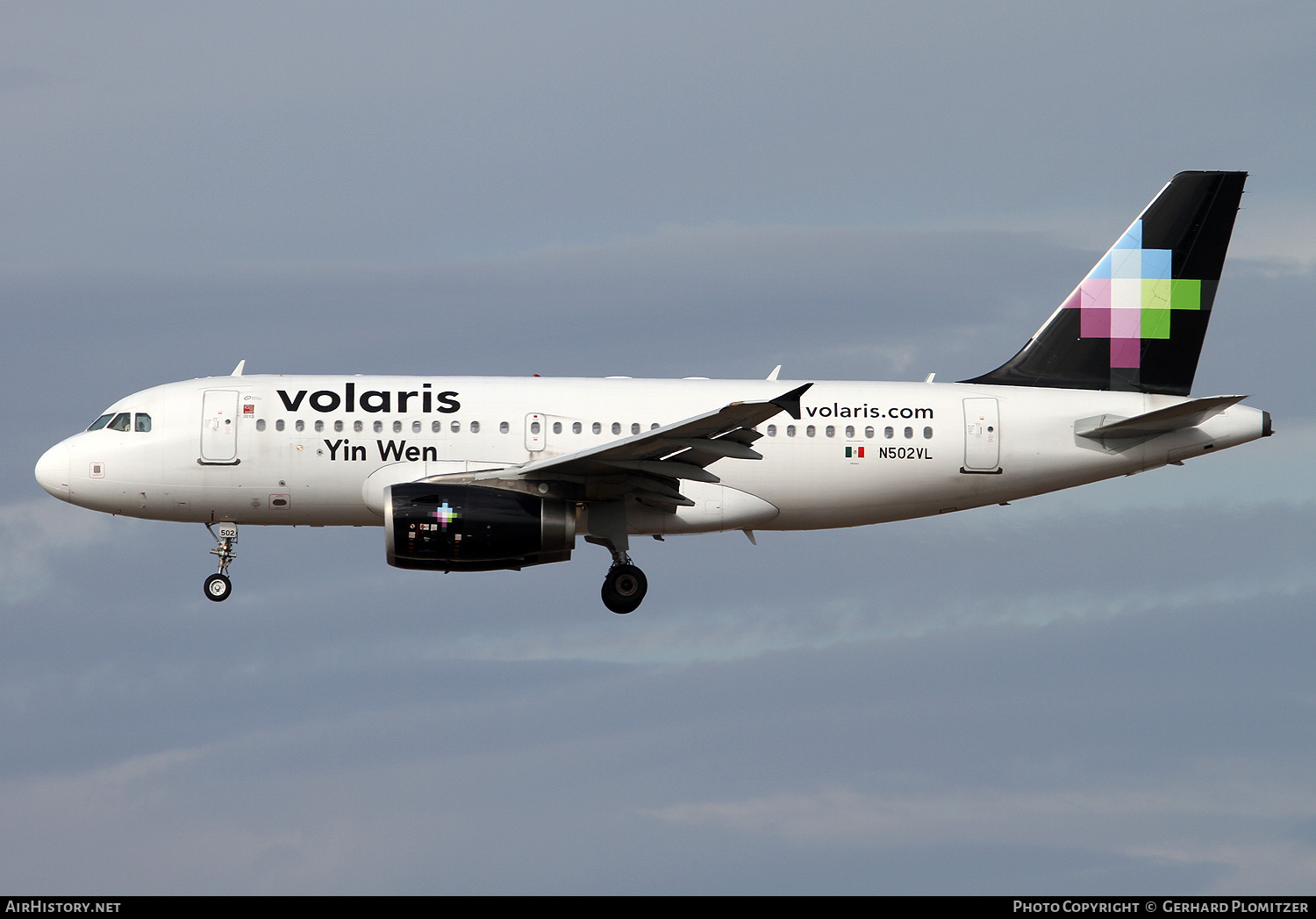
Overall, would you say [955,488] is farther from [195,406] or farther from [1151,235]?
[195,406]

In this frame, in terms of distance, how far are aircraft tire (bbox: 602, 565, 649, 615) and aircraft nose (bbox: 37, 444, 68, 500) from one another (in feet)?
36.1

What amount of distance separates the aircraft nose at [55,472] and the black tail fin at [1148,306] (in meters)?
18.8

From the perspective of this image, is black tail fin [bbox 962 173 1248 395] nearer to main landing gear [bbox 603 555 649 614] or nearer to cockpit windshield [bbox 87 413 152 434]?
main landing gear [bbox 603 555 649 614]

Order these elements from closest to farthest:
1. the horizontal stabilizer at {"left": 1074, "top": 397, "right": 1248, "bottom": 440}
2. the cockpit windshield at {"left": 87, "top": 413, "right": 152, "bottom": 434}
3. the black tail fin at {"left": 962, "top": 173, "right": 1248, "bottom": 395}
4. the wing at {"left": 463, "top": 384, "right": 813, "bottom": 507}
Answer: the wing at {"left": 463, "top": 384, "right": 813, "bottom": 507} < the horizontal stabilizer at {"left": 1074, "top": 397, "right": 1248, "bottom": 440} < the cockpit windshield at {"left": 87, "top": 413, "right": 152, "bottom": 434} < the black tail fin at {"left": 962, "top": 173, "right": 1248, "bottom": 395}

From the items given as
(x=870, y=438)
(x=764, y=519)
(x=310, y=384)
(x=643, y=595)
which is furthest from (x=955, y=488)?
(x=310, y=384)

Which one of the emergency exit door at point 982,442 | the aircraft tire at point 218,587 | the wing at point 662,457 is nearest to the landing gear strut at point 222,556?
the aircraft tire at point 218,587

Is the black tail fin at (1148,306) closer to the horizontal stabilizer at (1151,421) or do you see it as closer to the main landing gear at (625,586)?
the horizontal stabilizer at (1151,421)

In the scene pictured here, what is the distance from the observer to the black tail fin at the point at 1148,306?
31.3 meters

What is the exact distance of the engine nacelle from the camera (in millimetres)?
26688

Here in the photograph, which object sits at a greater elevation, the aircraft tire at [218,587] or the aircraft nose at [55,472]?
the aircraft nose at [55,472]

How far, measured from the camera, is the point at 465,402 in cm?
2880

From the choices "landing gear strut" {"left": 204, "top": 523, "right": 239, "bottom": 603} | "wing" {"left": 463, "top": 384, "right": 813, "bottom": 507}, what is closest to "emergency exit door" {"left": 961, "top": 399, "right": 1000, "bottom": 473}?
"wing" {"left": 463, "top": 384, "right": 813, "bottom": 507}

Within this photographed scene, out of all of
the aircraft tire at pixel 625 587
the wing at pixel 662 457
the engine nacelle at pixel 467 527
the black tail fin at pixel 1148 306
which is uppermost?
the black tail fin at pixel 1148 306

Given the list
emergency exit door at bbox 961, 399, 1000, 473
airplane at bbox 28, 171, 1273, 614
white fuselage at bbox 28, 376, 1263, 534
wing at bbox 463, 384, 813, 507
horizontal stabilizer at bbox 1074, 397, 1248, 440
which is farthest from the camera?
emergency exit door at bbox 961, 399, 1000, 473
